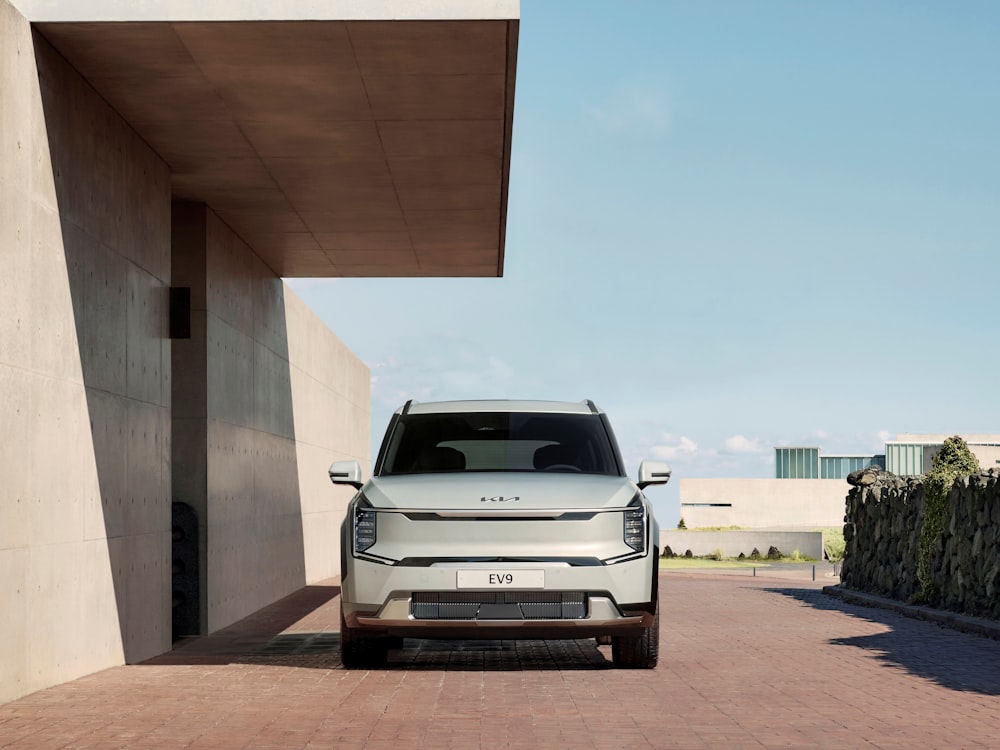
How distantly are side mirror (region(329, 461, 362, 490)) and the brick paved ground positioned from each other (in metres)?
1.41

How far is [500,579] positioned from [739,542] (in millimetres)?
51064

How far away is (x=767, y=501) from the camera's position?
81.3 meters

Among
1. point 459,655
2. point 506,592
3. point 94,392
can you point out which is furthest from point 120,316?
point 506,592

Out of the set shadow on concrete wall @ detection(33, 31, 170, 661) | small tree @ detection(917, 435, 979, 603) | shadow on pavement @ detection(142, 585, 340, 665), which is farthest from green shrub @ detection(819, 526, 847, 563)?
shadow on concrete wall @ detection(33, 31, 170, 661)

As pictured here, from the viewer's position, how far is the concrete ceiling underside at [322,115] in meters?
9.97

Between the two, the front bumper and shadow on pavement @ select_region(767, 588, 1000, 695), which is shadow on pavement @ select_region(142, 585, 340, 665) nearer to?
the front bumper

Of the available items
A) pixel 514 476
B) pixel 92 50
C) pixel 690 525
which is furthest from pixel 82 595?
pixel 690 525

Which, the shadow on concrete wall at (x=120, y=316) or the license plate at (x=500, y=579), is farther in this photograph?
the shadow on concrete wall at (x=120, y=316)

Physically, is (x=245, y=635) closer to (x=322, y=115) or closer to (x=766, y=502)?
(x=322, y=115)

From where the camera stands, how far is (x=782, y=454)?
89.6m

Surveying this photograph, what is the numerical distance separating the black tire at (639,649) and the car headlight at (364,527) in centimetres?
195

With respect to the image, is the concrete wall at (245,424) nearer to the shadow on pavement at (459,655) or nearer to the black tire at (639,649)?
the shadow on pavement at (459,655)

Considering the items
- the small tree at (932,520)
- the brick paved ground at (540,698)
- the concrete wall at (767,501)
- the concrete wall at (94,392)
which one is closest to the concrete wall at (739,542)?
the concrete wall at (767,501)

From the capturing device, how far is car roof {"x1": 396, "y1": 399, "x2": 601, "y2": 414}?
35.7 feet
